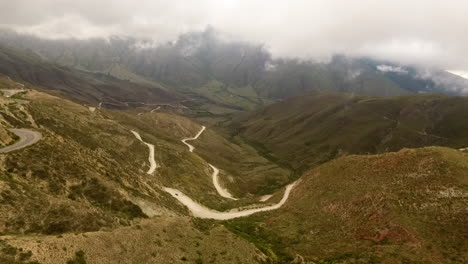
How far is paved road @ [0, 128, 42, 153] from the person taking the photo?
6138 centimetres

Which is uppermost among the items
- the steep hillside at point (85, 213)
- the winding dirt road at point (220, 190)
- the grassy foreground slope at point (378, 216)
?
the steep hillside at point (85, 213)

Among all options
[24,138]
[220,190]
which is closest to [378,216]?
[220,190]

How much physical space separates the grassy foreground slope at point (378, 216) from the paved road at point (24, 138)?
41.5 metres

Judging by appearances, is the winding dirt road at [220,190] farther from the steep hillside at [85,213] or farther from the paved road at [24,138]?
the paved road at [24,138]

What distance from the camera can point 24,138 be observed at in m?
70.7

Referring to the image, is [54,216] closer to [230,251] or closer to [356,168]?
[230,251]

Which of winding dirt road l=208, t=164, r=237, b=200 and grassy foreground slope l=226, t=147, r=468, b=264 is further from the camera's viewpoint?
winding dirt road l=208, t=164, r=237, b=200

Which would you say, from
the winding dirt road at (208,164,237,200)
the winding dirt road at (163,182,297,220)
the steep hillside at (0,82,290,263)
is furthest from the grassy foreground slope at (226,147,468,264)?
the winding dirt road at (208,164,237,200)

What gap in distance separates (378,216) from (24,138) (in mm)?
70824

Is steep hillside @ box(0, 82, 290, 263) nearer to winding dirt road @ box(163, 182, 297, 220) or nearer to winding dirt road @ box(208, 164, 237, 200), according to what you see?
winding dirt road @ box(163, 182, 297, 220)

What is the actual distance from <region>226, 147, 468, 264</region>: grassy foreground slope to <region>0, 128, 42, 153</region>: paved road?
136 ft

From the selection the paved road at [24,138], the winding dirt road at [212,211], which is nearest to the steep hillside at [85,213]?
the paved road at [24,138]

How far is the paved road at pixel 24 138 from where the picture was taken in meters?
61.4

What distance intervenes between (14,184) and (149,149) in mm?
88703
